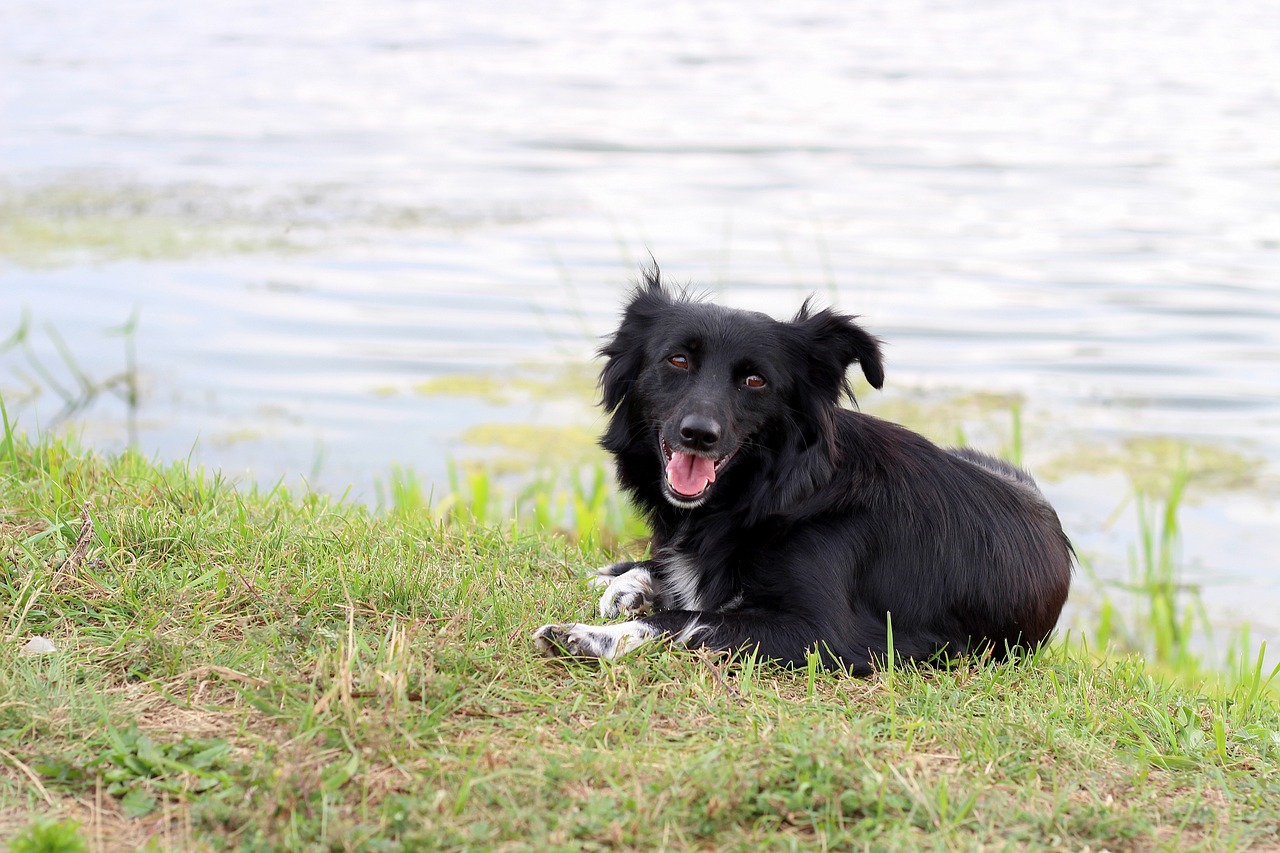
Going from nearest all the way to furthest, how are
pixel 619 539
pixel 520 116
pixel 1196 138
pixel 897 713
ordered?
pixel 897 713 < pixel 619 539 < pixel 1196 138 < pixel 520 116

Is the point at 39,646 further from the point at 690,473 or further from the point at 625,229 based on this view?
the point at 625,229

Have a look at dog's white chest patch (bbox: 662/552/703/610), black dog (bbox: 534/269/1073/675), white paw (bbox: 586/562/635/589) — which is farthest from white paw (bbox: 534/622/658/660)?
white paw (bbox: 586/562/635/589)

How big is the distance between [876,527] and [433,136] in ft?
44.7

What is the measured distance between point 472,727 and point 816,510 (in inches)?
58.1

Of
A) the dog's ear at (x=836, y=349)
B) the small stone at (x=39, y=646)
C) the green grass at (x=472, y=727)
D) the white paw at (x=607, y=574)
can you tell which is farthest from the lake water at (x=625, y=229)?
the dog's ear at (x=836, y=349)

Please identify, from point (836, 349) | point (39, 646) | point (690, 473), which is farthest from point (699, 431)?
point (39, 646)

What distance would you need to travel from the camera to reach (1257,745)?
340 centimetres

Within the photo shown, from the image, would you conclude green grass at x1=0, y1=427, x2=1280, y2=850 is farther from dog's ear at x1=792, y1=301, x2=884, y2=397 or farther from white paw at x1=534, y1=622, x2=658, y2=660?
dog's ear at x1=792, y1=301, x2=884, y2=397

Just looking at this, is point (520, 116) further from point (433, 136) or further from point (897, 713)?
point (897, 713)

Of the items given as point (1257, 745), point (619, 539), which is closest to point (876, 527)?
point (1257, 745)

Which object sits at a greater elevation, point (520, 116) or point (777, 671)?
point (520, 116)

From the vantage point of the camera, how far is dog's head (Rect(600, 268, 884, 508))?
398 cm

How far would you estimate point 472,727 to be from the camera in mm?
3010

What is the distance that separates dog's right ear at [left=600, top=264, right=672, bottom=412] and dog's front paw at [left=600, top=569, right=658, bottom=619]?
630 mm
